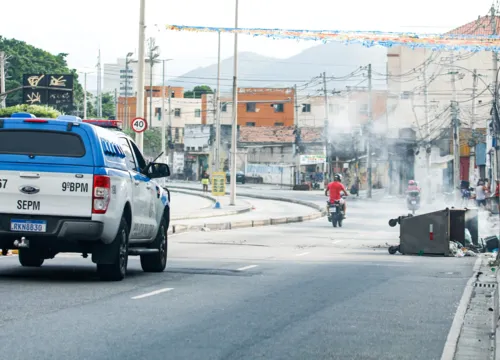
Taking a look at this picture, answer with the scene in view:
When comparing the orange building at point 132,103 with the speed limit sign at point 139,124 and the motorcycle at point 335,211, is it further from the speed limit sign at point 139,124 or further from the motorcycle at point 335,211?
the speed limit sign at point 139,124

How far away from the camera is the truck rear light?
543 inches

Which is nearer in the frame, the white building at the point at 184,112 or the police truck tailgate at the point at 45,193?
the police truck tailgate at the point at 45,193

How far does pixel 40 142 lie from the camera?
14102 millimetres

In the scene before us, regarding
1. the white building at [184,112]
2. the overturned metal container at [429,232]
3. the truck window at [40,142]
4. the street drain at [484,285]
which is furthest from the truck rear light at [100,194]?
the white building at [184,112]

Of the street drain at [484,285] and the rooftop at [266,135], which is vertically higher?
the rooftop at [266,135]

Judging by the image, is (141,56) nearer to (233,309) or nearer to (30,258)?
(30,258)

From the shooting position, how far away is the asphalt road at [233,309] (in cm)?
871

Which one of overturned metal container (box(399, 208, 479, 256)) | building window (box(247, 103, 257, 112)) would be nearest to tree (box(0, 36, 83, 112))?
building window (box(247, 103, 257, 112))

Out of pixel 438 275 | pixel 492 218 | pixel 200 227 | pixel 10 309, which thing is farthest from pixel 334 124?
pixel 10 309

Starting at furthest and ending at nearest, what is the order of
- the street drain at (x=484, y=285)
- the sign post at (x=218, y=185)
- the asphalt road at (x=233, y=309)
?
1. the sign post at (x=218, y=185)
2. the street drain at (x=484, y=285)
3. the asphalt road at (x=233, y=309)

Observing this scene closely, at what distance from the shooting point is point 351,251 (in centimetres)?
2517

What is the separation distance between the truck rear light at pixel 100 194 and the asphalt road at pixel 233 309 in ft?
3.29

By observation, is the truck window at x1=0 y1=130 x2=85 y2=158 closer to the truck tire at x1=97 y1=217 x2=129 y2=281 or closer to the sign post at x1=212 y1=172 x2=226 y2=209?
the truck tire at x1=97 y1=217 x2=129 y2=281

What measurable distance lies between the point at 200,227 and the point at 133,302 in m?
22.4
